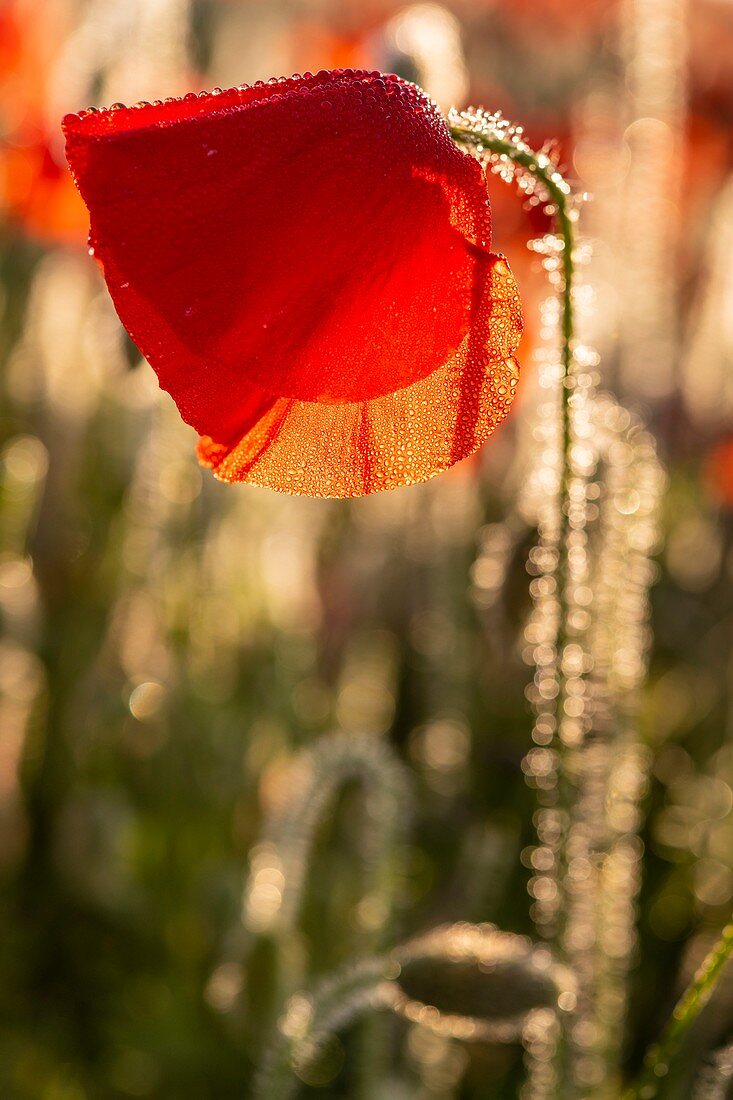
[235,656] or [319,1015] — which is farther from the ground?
[235,656]

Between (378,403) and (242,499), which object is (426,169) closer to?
(378,403)

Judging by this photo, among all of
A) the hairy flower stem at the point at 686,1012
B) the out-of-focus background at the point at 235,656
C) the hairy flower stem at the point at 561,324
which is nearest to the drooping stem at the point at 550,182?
the hairy flower stem at the point at 561,324

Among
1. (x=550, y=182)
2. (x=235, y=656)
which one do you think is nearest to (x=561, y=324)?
(x=550, y=182)

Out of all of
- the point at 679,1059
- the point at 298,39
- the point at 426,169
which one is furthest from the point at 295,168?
the point at 298,39

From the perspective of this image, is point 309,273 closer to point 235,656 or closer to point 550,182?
point 550,182

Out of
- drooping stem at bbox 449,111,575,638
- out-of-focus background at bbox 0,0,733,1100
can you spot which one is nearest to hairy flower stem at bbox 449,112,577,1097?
drooping stem at bbox 449,111,575,638

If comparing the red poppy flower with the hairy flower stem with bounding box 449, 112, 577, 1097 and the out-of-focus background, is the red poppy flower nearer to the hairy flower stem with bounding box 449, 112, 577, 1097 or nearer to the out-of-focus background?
the hairy flower stem with bounding box 449, 112, 577, 1097
